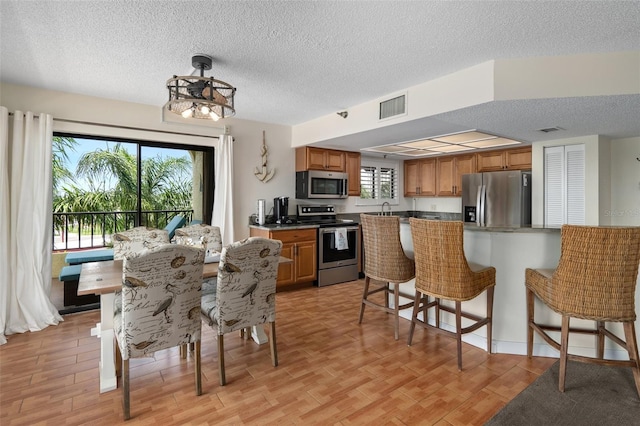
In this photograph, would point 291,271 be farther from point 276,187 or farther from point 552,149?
point 552,149

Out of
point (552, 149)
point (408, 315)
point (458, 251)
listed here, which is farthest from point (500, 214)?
point (458, 251)

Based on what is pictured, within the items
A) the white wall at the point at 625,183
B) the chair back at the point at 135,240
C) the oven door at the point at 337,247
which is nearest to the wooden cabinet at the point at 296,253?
the oven door at the point at 337,247

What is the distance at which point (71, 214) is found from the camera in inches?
165

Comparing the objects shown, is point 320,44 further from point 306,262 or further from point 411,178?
point 411,178

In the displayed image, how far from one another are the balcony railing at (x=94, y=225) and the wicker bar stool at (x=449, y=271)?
3402 millimetres

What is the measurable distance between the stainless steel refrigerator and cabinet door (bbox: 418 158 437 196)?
2.74ft

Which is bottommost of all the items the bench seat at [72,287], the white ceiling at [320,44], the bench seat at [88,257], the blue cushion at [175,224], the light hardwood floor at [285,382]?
the light hardwood floor at [285,382]

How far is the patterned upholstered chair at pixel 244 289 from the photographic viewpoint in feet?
7.28

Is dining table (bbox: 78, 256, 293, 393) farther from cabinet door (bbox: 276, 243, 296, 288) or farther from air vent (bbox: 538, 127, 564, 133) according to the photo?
air vent (bbox: 538, 127, 564, 133)

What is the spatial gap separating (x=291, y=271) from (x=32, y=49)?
3.37 meters

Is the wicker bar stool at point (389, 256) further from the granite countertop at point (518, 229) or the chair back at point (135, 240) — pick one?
the chair back at point (135, 240)

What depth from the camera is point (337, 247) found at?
485 cm

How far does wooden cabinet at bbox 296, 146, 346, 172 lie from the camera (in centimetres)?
496

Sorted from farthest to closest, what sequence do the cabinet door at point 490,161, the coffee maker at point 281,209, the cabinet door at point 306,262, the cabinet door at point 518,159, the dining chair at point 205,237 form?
1. the cabinet door at point 490,161
2. the coffee maker at point 281,209
3. the cabinet door at point 518,159
4. the cabinet door at point 306,262
5. the dining chair at point 205,237
